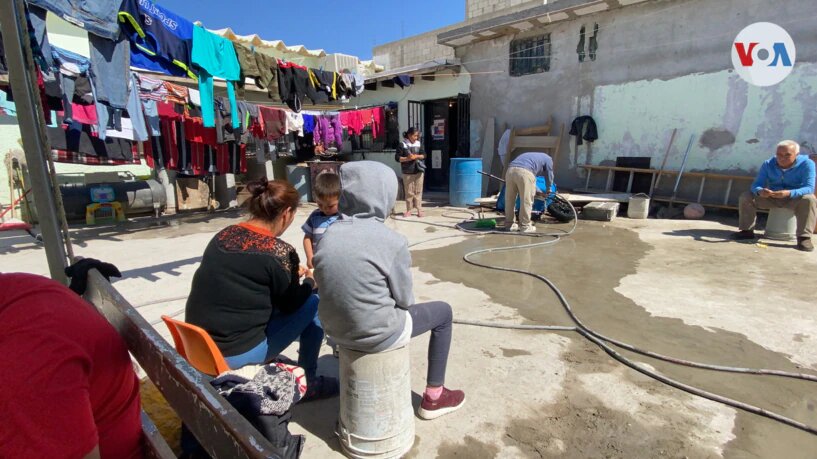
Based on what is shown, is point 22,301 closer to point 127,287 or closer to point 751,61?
point 127,287

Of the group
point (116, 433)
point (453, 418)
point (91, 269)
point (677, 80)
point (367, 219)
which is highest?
point (677, 80)

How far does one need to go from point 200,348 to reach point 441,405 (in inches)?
50.2

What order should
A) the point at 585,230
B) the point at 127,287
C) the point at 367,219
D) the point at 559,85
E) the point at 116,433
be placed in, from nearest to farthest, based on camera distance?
the point at 116,433, the point at 367,219, the point at 127,287, the point at 585,230, the point at 559,85

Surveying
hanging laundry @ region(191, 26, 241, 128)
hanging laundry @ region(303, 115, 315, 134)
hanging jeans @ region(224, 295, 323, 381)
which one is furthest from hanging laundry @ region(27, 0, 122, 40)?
hanging laundry @ region(303, 115, 315, 134)

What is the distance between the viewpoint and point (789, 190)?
561 cm

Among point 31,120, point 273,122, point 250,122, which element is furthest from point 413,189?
point 31,120

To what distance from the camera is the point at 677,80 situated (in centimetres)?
814

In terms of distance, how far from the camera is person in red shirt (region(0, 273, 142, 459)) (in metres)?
0.76

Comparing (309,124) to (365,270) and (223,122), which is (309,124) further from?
(365,270)

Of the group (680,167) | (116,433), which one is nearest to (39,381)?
(116,433)

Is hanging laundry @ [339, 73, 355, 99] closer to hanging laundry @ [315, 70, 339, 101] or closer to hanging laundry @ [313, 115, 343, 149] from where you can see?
hanging laundry @ [315, 70, 339, 101]

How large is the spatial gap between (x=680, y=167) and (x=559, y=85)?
10.2ft

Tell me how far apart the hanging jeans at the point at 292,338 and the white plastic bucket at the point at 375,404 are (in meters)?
0.44

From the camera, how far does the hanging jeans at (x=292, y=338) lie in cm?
211
